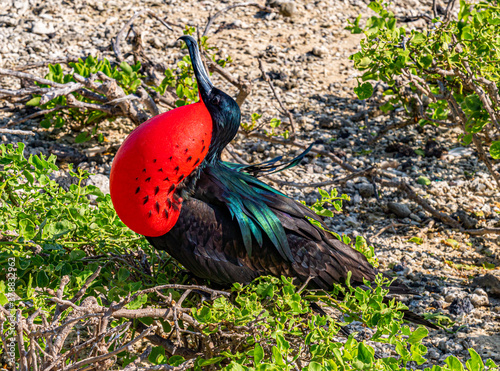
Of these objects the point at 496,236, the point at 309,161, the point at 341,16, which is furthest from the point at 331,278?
the point at 341,16

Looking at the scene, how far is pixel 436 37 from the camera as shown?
8.05ft

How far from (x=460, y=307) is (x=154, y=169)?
61.3 inches

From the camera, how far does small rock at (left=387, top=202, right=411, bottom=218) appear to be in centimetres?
326

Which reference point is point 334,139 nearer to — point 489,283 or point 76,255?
point 489,283

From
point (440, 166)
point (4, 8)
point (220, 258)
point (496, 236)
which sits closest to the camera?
point (220, 258)

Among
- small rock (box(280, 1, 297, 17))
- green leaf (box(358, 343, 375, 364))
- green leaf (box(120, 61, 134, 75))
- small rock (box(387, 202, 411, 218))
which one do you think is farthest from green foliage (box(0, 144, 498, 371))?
small rock (box(280, 1, 297, 17))

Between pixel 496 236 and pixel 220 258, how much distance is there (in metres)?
1.84

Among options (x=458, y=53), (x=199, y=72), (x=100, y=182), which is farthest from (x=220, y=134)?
(x=100, y=182)

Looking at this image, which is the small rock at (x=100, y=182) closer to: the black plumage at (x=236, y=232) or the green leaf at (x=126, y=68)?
the green leaf at (x=126, y=68)

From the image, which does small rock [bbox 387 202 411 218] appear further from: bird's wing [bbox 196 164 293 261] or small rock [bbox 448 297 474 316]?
bird's wing [bbox 196 164 293 261]

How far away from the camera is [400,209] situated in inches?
128

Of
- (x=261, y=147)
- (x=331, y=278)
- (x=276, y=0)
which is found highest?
(x=276, y=0)

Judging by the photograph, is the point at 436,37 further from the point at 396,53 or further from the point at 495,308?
the point at 495,308
